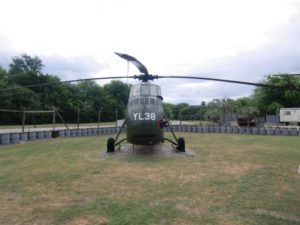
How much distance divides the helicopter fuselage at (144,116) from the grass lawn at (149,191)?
0.89 meters

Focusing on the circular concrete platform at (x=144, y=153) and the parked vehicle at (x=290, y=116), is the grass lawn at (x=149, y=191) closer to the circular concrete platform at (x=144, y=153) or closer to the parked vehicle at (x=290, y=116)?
the circular concrete platform at (x=144, y=153)

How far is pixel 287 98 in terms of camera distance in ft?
152

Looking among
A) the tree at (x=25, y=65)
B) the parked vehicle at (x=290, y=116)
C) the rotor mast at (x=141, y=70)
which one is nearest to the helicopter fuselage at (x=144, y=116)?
the rotor mast at (x=141, y=70)

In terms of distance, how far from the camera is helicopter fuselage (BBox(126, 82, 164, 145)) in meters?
9.55

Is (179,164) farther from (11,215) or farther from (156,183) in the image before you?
(11,215)

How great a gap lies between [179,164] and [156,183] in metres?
2.37

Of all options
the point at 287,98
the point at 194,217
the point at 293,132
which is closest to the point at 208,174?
the point at 194,217

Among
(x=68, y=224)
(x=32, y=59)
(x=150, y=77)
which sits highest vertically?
(x=32, y=59)

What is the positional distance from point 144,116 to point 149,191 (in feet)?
13.9

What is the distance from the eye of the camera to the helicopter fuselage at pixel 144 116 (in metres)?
9.55

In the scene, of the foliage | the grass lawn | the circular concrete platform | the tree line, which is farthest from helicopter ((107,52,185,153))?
the foliage

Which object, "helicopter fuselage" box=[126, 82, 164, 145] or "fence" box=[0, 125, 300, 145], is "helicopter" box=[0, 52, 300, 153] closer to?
"helicopter fuselage" box=[126, 82, 164, 145]

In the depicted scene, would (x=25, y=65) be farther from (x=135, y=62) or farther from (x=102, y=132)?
(x=135, y=62)

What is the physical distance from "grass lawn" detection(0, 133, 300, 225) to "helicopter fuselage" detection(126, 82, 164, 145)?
892mm
